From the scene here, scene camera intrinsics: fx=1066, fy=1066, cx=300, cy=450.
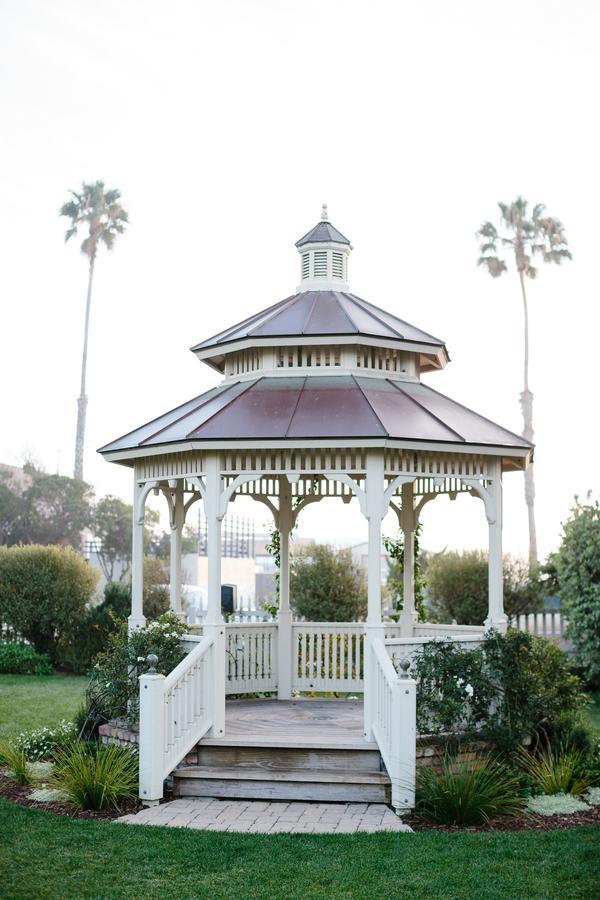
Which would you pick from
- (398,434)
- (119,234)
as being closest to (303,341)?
(398,434)

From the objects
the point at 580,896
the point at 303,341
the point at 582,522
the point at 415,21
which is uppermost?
the point at 415,21

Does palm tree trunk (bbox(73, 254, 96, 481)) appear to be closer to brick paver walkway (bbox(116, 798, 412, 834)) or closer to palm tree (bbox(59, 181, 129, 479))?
palm tree (bbox(59, 181, 129, 479))

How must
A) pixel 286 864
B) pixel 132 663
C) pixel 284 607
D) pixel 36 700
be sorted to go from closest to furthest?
Answer: pixel 286 864 < pixel 132 663 < pixel 284 607 < pixel 36 700

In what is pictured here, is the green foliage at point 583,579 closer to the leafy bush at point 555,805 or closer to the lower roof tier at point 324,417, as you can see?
the lower roof tier at point 324,417

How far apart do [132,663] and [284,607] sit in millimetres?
3381

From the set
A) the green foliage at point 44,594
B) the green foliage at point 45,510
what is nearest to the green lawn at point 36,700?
the green foliage at point 44,594

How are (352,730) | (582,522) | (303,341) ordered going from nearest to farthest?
(352,730) → (303,341) → (582,522)

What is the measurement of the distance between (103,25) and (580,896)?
13.5 m

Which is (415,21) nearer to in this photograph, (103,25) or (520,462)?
(103,25)

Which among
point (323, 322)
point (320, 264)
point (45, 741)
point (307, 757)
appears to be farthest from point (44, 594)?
point (307, 757)

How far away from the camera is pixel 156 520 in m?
49.0

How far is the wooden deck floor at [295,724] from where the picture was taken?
1039 cm

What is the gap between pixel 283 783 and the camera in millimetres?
9992

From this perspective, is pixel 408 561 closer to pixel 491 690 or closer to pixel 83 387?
pixel 491 690
